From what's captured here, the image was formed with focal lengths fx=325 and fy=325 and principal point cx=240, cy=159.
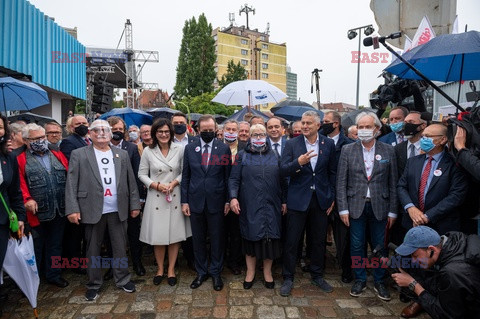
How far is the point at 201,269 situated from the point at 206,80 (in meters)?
39.6

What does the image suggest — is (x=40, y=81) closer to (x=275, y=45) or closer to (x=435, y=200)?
(x=435, y=200)

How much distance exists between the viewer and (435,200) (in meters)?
3.47

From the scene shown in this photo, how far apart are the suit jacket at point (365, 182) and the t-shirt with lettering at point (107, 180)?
2.80 metres

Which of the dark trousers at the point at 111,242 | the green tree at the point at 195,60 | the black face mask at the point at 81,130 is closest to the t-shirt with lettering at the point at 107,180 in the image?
the dark trousers at the point at 111,242

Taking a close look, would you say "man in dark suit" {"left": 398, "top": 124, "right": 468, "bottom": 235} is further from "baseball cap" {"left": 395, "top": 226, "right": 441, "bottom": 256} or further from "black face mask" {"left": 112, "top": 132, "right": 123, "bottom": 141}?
"black face mask" {"left": 112, "top": 132, "right": 123, "bottom": 141}

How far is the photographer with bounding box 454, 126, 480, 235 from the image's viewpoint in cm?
304

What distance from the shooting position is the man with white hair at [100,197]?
3.88 m

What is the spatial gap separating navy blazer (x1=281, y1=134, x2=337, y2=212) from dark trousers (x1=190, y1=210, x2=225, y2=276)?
97 centimetres

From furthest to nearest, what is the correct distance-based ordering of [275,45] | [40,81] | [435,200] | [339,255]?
[275,45] → [40,81] → [339,255] → [435,200]

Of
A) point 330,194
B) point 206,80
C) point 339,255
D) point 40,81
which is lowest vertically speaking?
point 339,255

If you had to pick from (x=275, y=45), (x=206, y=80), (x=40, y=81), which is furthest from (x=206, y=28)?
(x=275, y=45)

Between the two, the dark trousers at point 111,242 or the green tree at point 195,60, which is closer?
the dark trousers at point 111,242

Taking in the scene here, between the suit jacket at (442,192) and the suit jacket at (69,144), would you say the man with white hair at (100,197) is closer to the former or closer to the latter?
the suit jacket at (69,144)

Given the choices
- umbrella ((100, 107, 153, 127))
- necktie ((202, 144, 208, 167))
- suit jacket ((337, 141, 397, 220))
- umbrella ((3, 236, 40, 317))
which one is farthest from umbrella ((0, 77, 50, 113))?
suit jacket ((337, 141, 397, 220))
